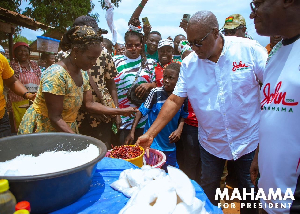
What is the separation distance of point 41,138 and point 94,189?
21.1 inches

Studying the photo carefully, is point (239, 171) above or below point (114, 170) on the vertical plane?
below

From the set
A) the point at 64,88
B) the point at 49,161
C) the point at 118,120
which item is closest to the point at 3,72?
the point at 64,88

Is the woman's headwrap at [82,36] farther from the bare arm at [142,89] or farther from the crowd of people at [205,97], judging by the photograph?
the bare arm at [142,89]

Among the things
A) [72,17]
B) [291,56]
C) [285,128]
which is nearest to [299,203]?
[285,128]

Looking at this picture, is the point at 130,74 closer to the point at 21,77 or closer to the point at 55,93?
the point at 55,93

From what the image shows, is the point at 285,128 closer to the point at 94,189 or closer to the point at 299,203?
the point at 299,203

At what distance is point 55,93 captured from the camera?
182 cm

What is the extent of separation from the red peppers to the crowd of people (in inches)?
6.0

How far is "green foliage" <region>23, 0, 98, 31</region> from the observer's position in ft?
43.2

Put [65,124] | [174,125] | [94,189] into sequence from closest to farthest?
[94,189] < [65,124] < [174,125]

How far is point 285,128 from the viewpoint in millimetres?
1186

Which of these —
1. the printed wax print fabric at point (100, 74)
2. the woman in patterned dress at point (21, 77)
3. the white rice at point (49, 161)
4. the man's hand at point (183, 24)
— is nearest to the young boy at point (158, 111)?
the printed wax print fabric at point (100, 74)

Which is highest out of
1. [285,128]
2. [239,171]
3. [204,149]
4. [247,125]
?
[285,128]

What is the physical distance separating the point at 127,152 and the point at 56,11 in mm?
13712
